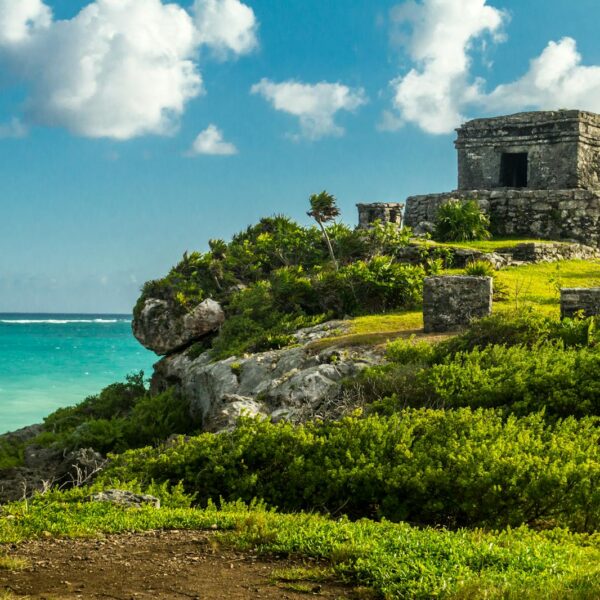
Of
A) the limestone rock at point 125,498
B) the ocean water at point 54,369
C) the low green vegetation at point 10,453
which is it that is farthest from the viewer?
the ocean water at point 54,369

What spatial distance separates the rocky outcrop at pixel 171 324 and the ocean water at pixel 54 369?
14.6 m

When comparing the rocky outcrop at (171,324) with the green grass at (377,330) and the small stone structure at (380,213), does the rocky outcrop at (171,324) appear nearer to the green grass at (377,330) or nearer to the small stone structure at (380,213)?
the green grass at (377,330)

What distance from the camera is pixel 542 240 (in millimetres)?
24875

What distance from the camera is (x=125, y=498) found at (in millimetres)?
8641

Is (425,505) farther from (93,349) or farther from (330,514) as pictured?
(93,349)

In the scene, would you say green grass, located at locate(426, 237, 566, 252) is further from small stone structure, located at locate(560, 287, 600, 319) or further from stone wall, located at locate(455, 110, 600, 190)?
small stone structure, located at locate(560, 287, 600, 319)

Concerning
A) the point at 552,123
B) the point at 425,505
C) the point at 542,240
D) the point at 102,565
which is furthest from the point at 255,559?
the point at 552,123

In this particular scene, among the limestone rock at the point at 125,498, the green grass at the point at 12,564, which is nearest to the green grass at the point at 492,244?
the limestone rock at the point at 125,498

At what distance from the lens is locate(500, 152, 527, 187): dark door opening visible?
29.2 meters

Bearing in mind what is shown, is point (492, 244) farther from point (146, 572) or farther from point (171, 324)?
point (146, 572)

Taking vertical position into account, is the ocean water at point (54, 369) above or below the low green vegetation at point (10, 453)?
below

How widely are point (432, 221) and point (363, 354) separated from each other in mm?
13296

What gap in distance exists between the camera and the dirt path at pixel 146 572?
20.2ft

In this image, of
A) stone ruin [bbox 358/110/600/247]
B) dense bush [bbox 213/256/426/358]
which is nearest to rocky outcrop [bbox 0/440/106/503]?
dense bush [bbox 213/256/426/358]
